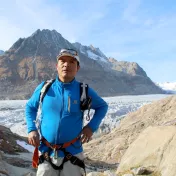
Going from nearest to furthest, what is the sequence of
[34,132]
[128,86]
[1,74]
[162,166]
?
[34,132]
[162,166]
[1,74]
[128,86]

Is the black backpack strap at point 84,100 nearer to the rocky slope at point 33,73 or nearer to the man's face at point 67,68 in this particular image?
the man's face at point 67,68

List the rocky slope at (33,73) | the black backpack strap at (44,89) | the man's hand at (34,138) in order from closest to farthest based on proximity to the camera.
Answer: the man's hand at (34,138), the black backpack strap at (44,89), the rocky slope at (33,73)

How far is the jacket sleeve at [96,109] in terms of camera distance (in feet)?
11.8

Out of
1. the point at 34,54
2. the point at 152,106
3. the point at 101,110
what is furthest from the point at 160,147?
the point at 34,54

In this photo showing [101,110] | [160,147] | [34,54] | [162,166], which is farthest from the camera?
[34,54]

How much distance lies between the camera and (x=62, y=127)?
11.1 ft

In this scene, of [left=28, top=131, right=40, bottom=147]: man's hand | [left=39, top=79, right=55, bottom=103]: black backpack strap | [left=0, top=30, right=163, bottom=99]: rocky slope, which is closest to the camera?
[left=28, top=131, right=40, bottom=147]: man's hand

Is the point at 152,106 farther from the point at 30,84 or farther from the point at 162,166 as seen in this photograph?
the point at 30,84

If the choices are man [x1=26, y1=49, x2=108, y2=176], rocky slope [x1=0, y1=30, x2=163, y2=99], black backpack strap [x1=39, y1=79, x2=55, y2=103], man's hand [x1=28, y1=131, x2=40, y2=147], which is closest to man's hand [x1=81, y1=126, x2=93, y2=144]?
man [x1=26, y1=49, x2=108, y2=176]

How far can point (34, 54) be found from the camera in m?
186

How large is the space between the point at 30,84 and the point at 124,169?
156144mm

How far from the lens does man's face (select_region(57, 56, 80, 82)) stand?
3.56 metres

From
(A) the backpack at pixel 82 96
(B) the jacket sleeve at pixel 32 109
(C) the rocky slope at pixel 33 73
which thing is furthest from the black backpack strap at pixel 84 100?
(C) the rocky slope at pixel 33 73

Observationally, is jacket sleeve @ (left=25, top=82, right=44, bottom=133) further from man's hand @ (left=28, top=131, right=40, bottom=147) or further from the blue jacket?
man's hand @ (left=28, top=131, right=40, bottom=147)
